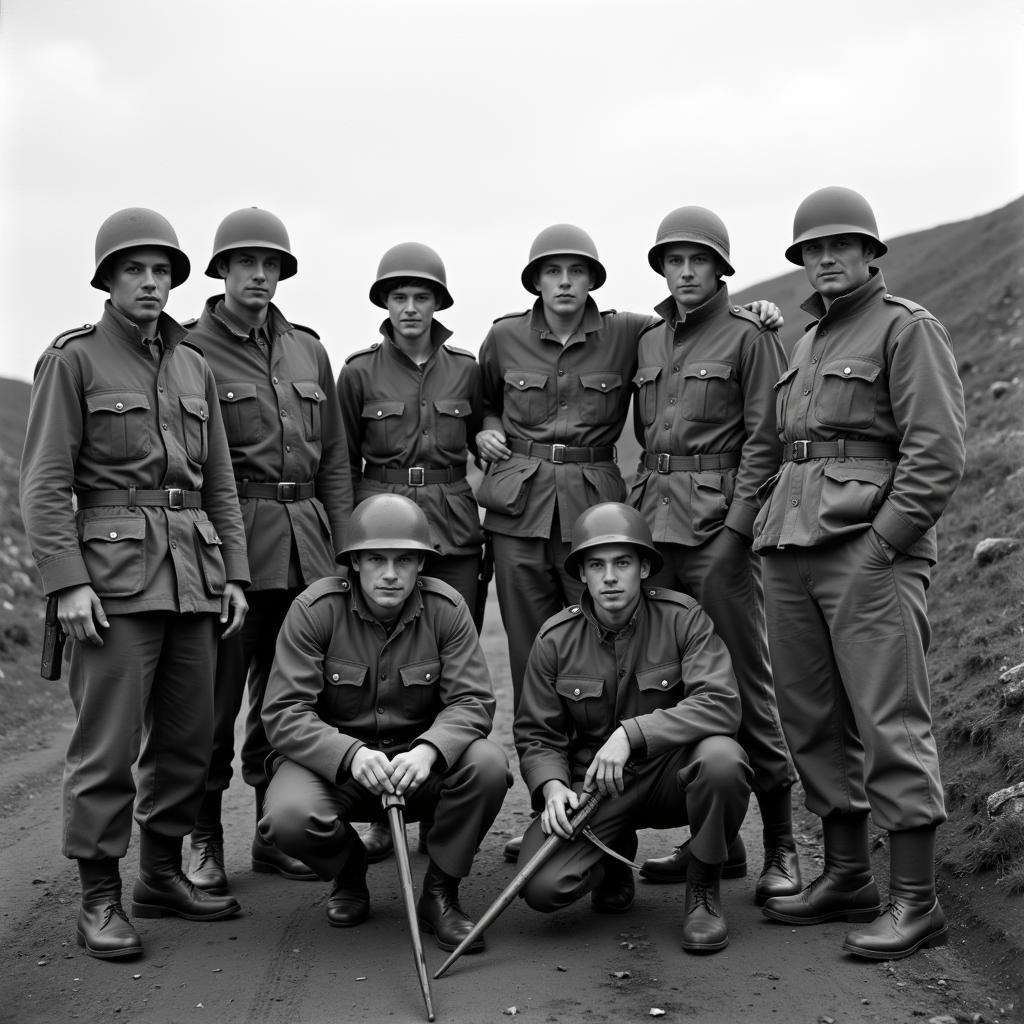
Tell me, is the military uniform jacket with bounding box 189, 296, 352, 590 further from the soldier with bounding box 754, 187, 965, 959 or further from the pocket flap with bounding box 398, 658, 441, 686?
the soldier with bounding box 754, 187, 965, 959

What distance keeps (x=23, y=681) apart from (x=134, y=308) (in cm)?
791

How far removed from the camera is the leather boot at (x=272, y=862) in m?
6.14

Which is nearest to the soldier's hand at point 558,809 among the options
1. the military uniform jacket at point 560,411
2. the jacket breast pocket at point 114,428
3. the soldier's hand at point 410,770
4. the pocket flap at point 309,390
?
the soldier's hand at point 410,770

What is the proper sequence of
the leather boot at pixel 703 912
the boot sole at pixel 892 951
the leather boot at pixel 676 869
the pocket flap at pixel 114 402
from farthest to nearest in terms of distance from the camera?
the leather boot at pixel 676 869 → the pocket flap at pixel 114 402 → the leather boot at pixel 703 912 → the boot sole at pixel 892 951

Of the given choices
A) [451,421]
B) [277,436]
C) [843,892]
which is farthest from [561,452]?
[843,892]

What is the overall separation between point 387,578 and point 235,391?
54.9 inches

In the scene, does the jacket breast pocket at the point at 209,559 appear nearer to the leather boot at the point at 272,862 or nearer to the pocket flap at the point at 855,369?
the leather boot at the point at 272,862

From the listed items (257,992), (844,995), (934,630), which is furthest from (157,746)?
(934,630)

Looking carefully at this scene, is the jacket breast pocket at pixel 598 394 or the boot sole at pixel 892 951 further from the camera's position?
the jacket breast pocket at pixel 598 394

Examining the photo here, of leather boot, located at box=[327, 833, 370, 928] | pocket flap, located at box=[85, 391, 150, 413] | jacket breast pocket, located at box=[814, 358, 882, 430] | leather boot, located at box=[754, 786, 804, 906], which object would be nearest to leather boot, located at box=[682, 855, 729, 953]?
leather boot, located at box=[754, 786, 804, 906]

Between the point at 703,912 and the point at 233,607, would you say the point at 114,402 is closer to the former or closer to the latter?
the point at 233,607

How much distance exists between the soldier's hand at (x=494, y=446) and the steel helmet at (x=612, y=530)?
0.92 meters

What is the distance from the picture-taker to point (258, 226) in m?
6.05

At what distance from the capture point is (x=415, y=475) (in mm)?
6379
